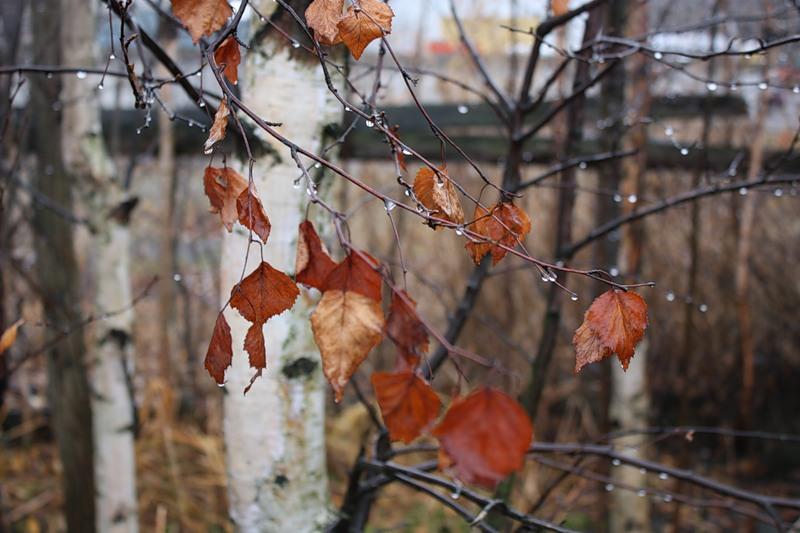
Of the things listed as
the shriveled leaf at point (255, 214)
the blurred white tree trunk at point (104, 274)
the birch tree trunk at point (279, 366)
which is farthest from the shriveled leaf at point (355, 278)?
the blurred white tree trunk at point (104, 274)

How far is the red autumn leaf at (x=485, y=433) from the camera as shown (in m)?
0.70

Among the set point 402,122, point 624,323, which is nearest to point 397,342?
point 624,323

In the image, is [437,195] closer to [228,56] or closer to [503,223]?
[503,223]

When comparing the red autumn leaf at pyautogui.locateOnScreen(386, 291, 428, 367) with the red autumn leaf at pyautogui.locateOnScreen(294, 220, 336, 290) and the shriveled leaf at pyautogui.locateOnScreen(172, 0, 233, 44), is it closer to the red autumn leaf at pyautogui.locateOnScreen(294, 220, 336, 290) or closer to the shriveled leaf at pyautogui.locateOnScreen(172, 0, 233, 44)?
the red autumn leaf at pyautogui.locateOnScreen(294, 220, 336, 290)

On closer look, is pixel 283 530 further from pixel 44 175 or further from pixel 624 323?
pixel 44 175

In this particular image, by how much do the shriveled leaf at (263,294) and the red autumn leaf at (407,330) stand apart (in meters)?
0.15

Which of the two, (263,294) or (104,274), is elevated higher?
(104,274)

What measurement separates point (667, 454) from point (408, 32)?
4946 mm

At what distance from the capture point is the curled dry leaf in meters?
0.90

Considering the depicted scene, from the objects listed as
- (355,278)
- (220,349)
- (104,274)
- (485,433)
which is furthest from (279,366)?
(104,274)

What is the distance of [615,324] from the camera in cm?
90

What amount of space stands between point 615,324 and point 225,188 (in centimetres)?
60

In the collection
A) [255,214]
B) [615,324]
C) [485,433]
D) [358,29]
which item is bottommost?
[485,433]

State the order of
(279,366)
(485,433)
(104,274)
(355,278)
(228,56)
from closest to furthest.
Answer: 1. (485,433)
2. (355,278)
3. (228,56)
4. (279,366)
5. (104,274)
